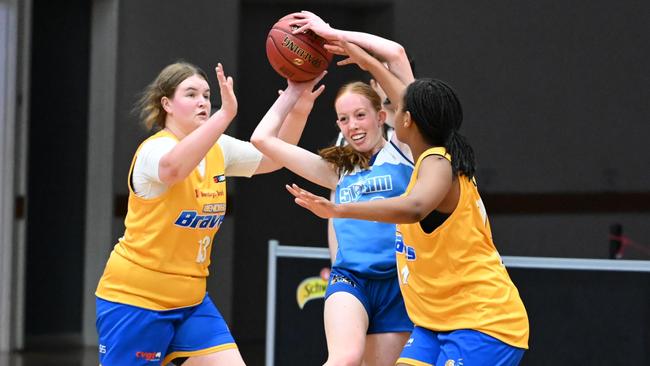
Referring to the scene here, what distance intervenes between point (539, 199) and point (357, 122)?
2644mm

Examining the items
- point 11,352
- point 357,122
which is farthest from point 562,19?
point 11,352

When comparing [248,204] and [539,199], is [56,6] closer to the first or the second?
[248,204]

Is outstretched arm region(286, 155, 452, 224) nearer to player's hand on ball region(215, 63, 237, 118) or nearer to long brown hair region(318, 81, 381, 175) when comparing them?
player's hand on ball region(215, 63, 237, 118)

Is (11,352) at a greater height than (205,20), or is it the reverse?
(205,20)

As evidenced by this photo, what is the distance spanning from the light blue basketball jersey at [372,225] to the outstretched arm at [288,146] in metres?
0.13

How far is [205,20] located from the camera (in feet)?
25.8

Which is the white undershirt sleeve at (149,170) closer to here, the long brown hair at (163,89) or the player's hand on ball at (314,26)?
the long brown hair at (163,89)

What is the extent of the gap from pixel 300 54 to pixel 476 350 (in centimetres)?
140

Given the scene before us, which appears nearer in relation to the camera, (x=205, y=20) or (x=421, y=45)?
(x=421, y=45)

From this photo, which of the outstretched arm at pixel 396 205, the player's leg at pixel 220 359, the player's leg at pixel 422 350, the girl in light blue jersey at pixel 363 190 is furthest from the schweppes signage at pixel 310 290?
the outstretched arm at pixel 396 205

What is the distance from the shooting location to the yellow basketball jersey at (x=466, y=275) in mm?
3240

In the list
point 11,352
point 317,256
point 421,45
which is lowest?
point 11,352

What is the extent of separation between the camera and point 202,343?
3930 mm

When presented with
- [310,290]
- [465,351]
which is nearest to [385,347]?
[465,351]
